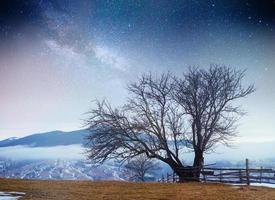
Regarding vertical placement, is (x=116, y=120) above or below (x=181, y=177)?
above

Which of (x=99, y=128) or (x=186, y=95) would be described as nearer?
(x=99, y=128)

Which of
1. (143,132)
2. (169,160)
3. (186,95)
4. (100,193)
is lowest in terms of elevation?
(100,193)

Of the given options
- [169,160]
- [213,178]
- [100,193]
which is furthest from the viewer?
[169,160]

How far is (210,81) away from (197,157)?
6.92 m

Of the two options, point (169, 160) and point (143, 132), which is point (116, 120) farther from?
point (169, 160)

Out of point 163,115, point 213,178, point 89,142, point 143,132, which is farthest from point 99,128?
point 213,178

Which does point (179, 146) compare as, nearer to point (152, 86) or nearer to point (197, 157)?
point (197, 157)

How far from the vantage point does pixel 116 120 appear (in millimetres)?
31859

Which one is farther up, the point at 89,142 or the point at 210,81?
the point at 210,81

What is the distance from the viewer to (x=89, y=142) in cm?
3141

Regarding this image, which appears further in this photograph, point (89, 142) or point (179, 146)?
point (179, 146)

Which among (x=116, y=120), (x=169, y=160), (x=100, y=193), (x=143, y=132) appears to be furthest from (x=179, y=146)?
(x=100, y=193)

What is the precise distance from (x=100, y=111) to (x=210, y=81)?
10.3m

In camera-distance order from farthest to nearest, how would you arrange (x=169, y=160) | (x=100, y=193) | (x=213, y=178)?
(x=169, y=160) < (x=213, y=178) < (x=100, y=193)
